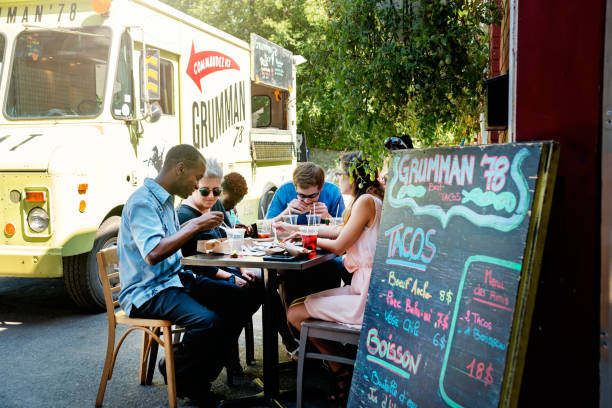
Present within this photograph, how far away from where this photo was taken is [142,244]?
3.22 metres

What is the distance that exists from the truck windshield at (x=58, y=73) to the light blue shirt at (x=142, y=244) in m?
2.42

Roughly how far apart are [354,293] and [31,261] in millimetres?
3087

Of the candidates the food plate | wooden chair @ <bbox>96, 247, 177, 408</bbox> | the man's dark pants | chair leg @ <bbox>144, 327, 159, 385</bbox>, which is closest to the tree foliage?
the food plate

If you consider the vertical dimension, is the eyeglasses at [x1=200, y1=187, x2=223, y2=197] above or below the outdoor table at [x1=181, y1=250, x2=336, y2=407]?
above

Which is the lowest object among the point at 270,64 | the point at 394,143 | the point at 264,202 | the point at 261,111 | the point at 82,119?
the point at 264,202

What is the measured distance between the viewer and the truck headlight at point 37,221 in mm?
4883

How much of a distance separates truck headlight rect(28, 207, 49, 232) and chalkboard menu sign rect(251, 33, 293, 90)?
4686mm

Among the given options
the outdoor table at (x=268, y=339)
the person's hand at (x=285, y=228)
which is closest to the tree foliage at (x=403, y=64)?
the person's hand at (x=285, y=228)

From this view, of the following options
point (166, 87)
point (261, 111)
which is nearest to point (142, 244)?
point (166, 87)

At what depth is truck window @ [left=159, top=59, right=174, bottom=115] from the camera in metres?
6.36

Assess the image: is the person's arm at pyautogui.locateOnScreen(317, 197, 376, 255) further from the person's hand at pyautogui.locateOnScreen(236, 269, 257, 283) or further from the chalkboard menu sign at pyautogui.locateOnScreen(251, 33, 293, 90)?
the chalkboard menu sign at pyautogui.locateOnScreen(251, 33, 293, 90)

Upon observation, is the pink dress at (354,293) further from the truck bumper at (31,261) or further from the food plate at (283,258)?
the truck bumper at (31,261)

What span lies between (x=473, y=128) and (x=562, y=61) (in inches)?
71.3

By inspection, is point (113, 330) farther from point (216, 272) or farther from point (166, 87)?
point (166, 87)
